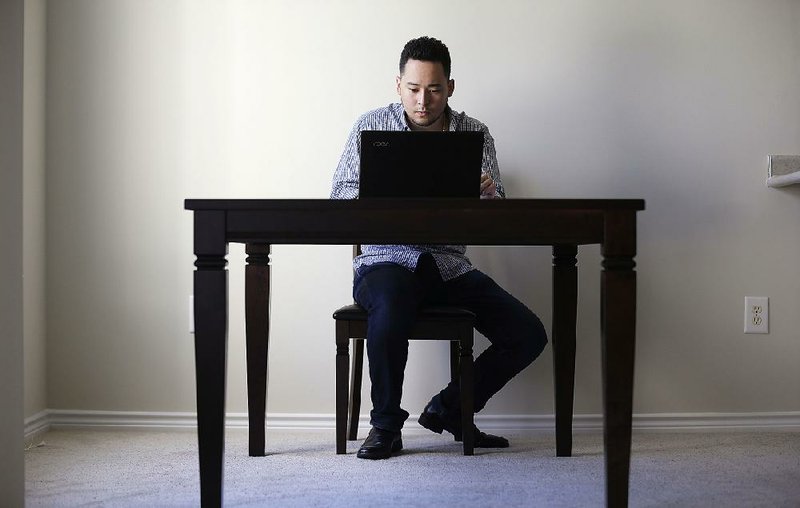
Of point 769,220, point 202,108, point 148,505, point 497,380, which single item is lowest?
point 148,505

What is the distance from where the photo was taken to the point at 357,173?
240 cm

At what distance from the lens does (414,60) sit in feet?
7.93

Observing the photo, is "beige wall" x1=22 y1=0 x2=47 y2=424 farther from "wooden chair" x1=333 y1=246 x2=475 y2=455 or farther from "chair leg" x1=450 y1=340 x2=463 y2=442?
"chair leg" x1=450 y1=340 x2=463 y2=442

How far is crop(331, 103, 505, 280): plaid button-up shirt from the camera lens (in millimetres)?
2395

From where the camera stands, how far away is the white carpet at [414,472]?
188 centimetres

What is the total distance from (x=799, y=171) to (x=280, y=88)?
163 centimetres

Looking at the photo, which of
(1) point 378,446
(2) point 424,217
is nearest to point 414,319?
(1) point 378,446

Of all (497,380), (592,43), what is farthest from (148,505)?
(592,43)

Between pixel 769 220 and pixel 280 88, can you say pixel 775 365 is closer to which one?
pixel 769 220

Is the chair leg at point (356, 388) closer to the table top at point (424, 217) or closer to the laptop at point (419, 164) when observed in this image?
the laptop at point (419, 164)

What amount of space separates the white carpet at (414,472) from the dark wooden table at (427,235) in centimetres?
30

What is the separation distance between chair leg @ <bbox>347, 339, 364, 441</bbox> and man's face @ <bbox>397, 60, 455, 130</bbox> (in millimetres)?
676

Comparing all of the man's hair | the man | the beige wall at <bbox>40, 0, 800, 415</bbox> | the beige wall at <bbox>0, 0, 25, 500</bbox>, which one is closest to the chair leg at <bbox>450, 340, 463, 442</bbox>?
the man

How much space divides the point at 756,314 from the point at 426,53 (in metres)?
1.36
